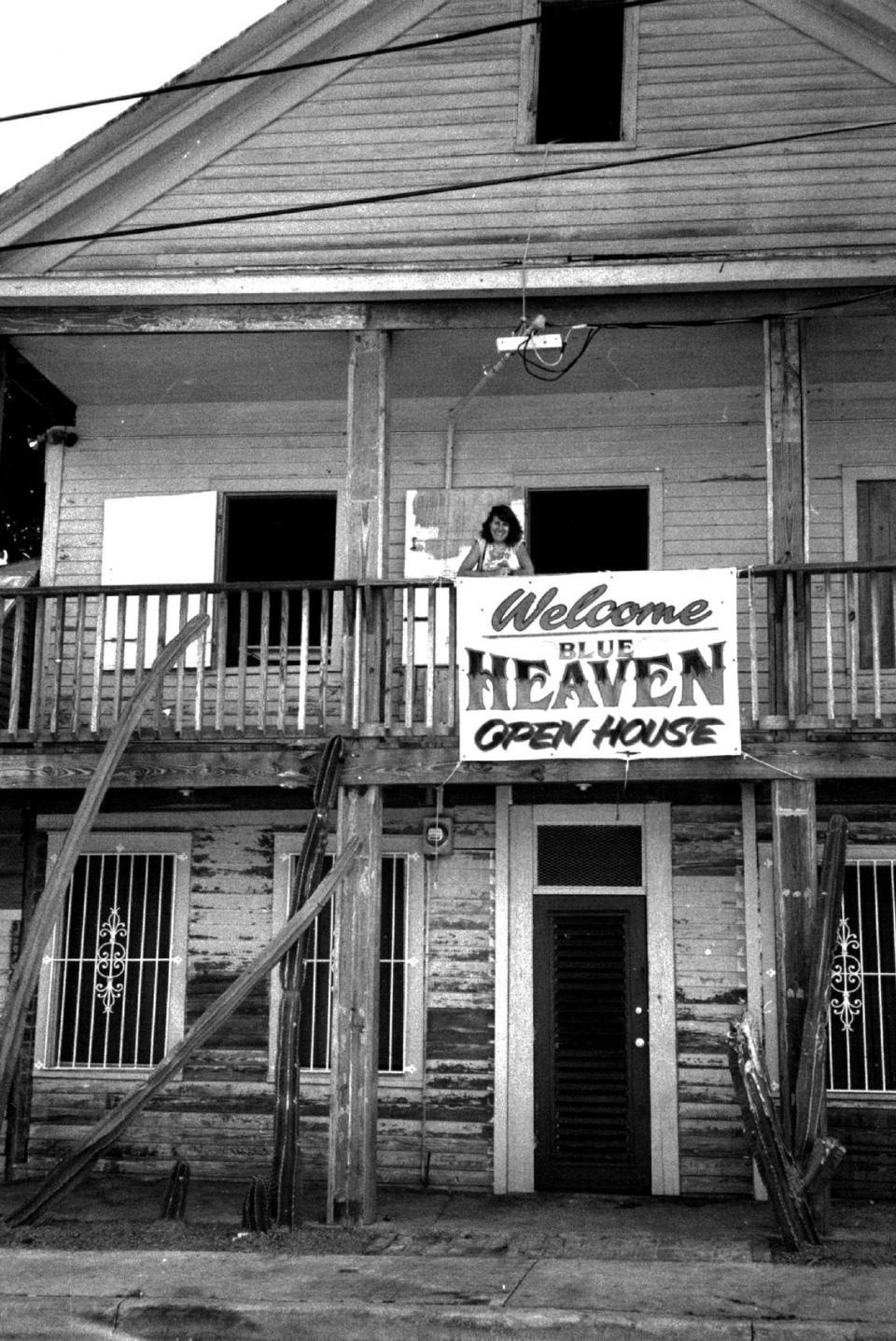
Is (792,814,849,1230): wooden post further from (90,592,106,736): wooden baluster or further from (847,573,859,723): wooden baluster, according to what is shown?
(90,592,106,736): wooden baluster

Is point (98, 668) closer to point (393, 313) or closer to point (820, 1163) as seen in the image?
point (393, 313)

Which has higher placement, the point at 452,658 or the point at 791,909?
the point at 452,658

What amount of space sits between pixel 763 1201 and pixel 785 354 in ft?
20.3

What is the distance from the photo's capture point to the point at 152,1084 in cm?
946

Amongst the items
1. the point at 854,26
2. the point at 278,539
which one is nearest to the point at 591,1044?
the point at 278,539

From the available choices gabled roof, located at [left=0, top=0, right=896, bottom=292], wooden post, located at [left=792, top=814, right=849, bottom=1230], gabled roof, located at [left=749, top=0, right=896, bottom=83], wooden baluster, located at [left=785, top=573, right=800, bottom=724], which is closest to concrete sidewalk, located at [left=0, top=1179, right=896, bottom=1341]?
wooden post, located at [left=792, top=814, right=849, bottom=1230]

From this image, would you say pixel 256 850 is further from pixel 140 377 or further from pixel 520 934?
pixel 140 377

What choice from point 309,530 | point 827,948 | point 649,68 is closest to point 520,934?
point 827,948

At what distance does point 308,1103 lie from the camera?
40.1ft

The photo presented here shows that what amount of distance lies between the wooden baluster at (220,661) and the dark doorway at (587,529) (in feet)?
8.76

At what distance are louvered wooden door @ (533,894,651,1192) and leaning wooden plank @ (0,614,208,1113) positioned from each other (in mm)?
3759

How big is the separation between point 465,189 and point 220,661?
153 inches

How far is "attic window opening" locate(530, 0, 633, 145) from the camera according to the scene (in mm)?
11766

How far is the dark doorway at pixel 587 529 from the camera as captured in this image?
1290 cm
